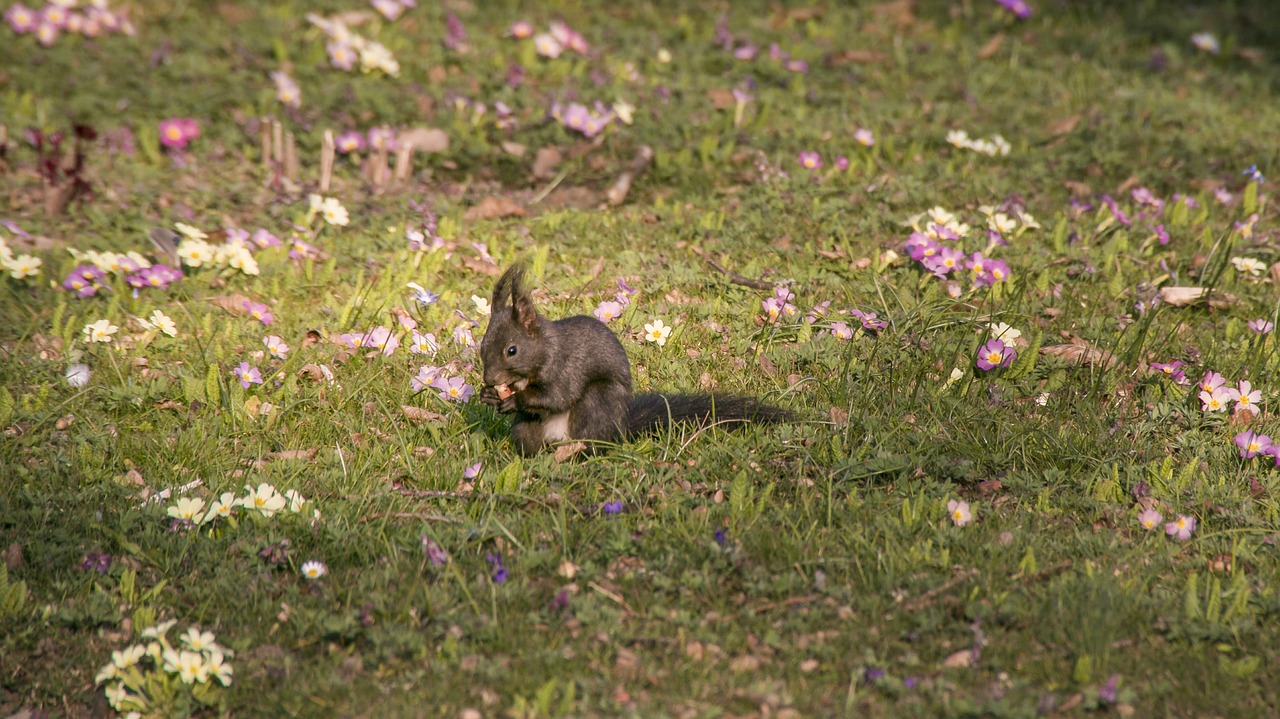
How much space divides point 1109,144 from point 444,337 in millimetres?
4109

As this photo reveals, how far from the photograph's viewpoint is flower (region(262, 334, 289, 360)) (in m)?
4.77

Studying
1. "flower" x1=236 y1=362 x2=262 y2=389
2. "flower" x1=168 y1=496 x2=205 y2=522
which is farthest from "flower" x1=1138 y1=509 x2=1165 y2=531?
"flower" x1=236 y1=362 x2=262 y2=389

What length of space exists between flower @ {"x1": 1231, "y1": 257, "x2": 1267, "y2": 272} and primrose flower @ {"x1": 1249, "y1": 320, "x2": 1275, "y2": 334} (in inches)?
19.4

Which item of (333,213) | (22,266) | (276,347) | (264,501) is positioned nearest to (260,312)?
(276,347)

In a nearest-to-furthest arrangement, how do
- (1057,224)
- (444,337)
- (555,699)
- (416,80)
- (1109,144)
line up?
(555,699) < (444,337) < (1057,224) < (1109,144) < (416,80)

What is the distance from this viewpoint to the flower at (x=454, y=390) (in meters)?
4.50

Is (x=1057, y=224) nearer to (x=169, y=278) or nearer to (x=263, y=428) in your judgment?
(x=263, y=428)

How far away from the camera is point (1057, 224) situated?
5.81m

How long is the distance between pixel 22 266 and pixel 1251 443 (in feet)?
16.4

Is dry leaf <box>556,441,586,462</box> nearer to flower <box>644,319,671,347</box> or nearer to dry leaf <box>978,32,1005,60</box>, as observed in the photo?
flower <box>644,319,671,347</box>

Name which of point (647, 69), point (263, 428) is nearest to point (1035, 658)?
point (263, 428)

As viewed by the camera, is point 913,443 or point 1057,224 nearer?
point 913,443

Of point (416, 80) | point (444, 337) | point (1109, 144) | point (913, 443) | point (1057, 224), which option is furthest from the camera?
point (416, 80)

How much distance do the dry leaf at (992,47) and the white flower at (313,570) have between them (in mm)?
6127
